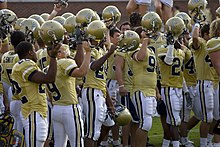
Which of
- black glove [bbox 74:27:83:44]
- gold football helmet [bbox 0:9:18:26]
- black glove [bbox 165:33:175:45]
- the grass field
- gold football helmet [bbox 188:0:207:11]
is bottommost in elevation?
the grass field

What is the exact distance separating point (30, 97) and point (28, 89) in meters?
0.11

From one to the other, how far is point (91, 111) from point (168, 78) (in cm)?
180

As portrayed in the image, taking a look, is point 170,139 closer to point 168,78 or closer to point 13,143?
point 168,78

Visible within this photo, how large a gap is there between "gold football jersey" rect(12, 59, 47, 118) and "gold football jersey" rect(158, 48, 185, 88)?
10.0ft

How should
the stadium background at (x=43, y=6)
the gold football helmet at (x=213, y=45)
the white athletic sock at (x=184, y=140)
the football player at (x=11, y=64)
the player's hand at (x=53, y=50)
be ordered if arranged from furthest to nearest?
the stadium background at (x=43, y=6)
the white athletic sock at (x=184, y=140)
the gold football helmet at (x=213, y=45)
the football player at (x=11, y=64)
the player's hand at (x=53, y=50)

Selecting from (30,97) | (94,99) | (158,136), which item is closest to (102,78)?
(94,99)

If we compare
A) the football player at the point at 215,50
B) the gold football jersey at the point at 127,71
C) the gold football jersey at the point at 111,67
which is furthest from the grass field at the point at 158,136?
the gold football jersey at the point at 127,71

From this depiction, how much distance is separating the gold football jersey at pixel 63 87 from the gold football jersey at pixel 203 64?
9.87 feet

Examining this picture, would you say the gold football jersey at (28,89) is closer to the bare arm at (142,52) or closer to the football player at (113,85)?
the bare arm at (142,52)

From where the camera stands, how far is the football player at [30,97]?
8.14 metres

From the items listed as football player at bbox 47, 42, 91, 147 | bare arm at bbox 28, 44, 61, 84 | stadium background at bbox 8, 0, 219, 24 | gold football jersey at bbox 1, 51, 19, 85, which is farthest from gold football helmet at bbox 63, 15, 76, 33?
stadium background at bbox 8, 0, 219, 24

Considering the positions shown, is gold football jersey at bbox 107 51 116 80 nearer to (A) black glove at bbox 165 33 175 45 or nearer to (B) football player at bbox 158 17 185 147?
(B) football player at bbox 158 17 185 147

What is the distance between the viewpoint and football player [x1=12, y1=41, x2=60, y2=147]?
320 inches

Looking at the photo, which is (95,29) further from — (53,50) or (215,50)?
(215,50)
